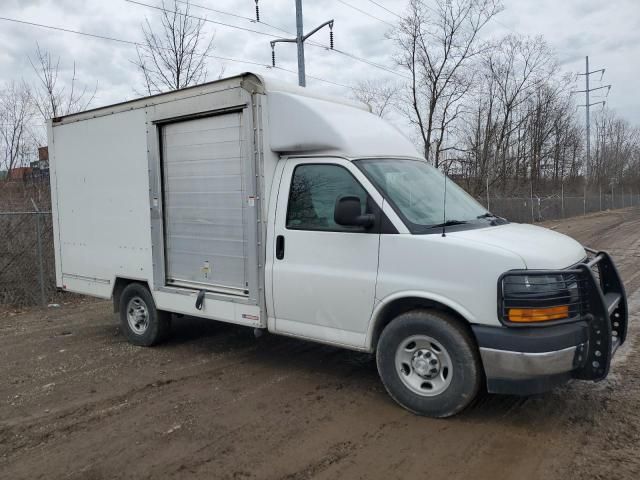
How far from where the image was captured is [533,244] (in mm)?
4273

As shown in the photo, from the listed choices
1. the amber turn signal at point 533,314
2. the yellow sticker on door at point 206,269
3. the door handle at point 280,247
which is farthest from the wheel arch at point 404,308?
the yellow sticker on door at point 206,269

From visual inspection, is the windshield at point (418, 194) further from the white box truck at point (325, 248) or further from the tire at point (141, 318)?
the tire at point (141, 318)

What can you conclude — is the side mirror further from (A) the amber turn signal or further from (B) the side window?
(A) the amber turn signal

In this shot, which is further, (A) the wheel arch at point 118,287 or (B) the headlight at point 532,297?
(A) the wheel arch at point 118,287

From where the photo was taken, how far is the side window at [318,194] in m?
4.88

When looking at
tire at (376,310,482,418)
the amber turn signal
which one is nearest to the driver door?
tire at (376,310,482,418)

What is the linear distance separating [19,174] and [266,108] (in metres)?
11.2

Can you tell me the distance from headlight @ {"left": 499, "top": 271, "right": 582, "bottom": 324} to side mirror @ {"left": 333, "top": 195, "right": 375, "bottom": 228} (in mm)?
→ 1223

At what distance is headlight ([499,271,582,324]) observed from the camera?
3.91 meters

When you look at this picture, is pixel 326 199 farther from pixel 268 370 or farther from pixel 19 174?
pixel 19 174

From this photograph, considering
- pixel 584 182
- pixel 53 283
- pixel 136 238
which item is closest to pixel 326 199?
pixel 136 238

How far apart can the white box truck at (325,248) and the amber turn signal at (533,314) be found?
0.4 inches

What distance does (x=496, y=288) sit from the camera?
396cm

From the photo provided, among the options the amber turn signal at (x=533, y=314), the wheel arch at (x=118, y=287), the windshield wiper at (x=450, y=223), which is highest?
the windshield wiper at (x=450, y=223)
